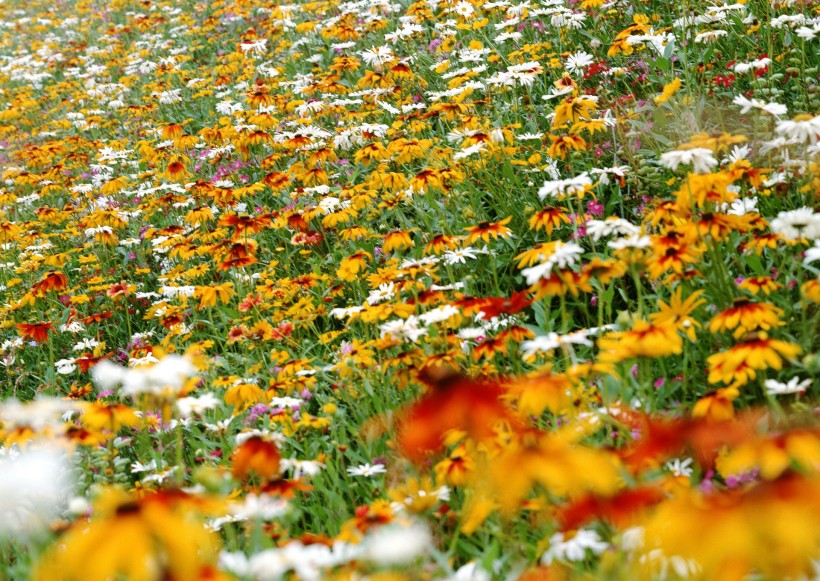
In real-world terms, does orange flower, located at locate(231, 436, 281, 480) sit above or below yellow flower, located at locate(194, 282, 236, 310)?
above

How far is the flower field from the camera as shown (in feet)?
4.52

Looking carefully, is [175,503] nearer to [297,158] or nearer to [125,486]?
[125,486]

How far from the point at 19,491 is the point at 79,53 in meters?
10.2

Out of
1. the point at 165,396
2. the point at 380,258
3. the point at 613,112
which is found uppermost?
the point at 165,396

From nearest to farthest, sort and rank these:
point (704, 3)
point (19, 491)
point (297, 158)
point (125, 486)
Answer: point (19, 491) → point (125, 486) → point (704, 3) → point (297, 158)

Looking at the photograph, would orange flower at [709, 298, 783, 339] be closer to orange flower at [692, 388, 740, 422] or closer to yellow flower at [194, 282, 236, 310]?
orange flower at [692, 388, 740, 422]

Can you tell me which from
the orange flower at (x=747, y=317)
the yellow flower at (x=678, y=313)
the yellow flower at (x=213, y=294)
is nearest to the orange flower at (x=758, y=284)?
the orange flower at (x=747, y=317)

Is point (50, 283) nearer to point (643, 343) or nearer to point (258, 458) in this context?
point (258, 458)

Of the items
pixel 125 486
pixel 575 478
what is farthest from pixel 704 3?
pixel 575 478

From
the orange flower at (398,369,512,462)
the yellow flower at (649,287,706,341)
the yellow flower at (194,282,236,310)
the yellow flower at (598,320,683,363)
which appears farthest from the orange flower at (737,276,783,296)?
the yellow flower at (194,282,236,310)

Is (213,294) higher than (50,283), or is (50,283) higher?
(213,294)

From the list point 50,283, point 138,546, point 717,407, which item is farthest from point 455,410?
point 50,283

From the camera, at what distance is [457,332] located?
9.82ft

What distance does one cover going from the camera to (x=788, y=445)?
1202mm
